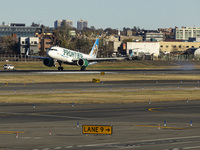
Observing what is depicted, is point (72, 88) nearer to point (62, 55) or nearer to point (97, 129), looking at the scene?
point (62, 55)

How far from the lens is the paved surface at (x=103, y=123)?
2664cm

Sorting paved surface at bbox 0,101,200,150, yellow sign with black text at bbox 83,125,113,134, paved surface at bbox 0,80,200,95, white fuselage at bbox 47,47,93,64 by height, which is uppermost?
white fuselage at bbox 47,47,93,64

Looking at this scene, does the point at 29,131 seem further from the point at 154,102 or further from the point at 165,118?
the point at 154,102

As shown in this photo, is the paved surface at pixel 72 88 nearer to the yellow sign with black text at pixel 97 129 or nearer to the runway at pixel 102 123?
the runway at pixel 102 123

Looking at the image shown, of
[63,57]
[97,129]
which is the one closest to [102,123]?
[97,129]

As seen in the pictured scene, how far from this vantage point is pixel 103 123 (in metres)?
36.1

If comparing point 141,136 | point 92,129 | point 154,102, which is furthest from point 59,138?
point 154,102

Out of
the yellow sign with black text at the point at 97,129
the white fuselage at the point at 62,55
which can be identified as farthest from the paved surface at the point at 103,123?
the white fuselage at the point at 62,55

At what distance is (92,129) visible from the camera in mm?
29828

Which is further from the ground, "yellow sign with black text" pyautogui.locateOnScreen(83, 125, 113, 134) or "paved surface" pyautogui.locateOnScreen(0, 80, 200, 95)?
"yellow sign with black text" pyautogui.locateOnScreen(83, 125, 113, 134)

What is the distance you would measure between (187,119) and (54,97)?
24.8 m

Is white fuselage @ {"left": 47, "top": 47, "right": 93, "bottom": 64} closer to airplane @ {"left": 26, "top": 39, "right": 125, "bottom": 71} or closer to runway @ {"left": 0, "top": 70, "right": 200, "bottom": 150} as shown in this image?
airplane @ {"left": 26, "top": 39, "right": 125, "bottom": 71}

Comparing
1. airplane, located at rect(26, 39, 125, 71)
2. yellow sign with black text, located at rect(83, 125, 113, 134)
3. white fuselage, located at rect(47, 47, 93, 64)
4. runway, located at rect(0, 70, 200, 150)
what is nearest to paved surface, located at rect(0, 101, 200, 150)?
runway, located at rect(0, 70, 200, 150)

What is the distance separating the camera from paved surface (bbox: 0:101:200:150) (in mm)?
26641
